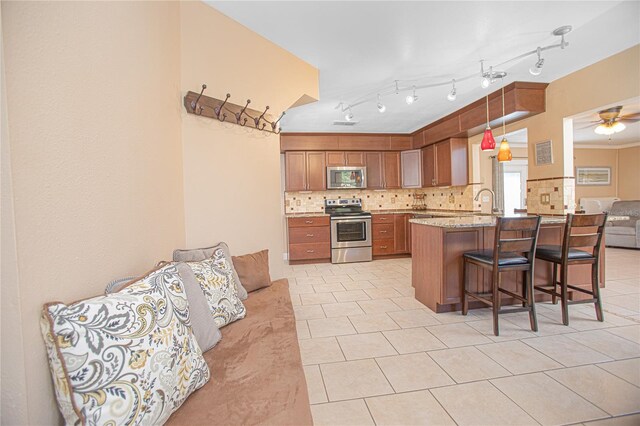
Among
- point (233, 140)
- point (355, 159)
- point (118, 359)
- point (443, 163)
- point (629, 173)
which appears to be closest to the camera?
point (118, 359)

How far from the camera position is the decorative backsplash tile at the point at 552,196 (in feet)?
11.4

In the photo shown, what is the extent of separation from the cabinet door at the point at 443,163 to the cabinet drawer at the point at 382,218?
1041 mm

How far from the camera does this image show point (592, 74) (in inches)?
125

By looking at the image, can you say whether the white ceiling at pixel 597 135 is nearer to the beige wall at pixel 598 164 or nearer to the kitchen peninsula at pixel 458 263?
the beige wall at pixel 598 164

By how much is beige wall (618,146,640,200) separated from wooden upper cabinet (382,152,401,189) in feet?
19.9

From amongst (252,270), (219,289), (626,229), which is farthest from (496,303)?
(626,229)

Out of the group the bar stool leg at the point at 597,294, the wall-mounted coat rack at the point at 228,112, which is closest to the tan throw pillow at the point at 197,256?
the wall-mounted coat rack at the point at 228,112

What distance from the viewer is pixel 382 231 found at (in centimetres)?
568

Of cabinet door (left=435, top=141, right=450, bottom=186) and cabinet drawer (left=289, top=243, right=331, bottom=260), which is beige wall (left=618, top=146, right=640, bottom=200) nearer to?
cabinet door (left=435, top=141, right=450, bottom=186)

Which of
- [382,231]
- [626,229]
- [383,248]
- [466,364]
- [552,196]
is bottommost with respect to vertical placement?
[466,364]

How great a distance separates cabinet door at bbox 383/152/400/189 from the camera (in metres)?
6.00

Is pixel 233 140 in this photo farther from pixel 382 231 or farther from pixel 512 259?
pixel 382 231

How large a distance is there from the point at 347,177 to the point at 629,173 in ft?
23.6

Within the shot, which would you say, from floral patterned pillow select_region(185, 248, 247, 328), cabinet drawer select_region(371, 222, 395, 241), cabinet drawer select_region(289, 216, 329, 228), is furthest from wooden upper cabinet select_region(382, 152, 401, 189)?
Result: floral patterned pillow select_region(185, 248, 247, 328)
